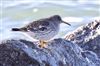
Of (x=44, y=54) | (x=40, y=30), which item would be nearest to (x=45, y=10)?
(x=40, y=30)

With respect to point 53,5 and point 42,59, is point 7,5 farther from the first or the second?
point 42,59

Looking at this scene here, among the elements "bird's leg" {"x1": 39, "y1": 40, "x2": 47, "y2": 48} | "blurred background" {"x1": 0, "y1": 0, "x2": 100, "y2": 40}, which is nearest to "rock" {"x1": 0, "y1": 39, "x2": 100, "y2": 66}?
"bird's leg" {"x1": 39, "y1": 40, "x2": 47, "y2": 48}

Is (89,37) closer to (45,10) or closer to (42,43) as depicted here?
(42,43)

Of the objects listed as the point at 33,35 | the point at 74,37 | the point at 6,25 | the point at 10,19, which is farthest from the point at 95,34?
the point at 10,19

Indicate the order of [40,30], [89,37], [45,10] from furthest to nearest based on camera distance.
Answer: [45,10] → [89,37] → [40,30]

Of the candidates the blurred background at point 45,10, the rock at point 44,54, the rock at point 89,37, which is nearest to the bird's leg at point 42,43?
the rock at point 44,54

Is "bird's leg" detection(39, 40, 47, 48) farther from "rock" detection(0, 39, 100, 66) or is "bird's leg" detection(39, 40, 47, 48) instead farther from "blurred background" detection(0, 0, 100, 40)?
"blurred background" detection(0, 0, 100, 40)
